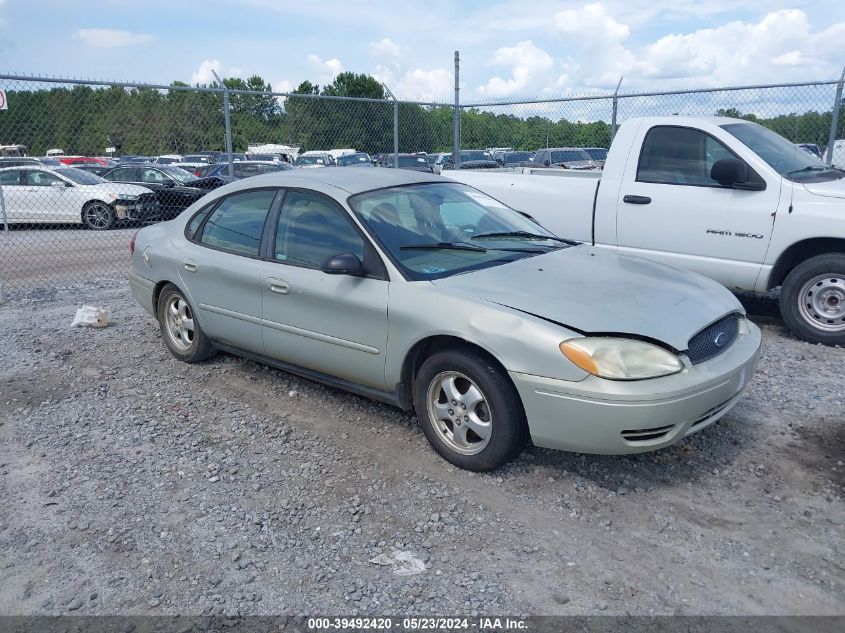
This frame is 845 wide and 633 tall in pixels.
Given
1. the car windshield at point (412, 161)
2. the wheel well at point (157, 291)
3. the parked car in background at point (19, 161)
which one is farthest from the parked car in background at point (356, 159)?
the wheel well at point (157, 291)

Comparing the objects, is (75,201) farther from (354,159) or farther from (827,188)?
(827,188)

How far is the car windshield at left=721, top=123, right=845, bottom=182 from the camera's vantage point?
6.18m

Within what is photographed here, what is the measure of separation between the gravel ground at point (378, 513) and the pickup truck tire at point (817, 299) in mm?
933

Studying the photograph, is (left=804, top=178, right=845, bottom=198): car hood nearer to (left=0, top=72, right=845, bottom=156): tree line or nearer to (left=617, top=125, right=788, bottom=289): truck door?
(left=617, top=125, right=788, bottom=289): truck door

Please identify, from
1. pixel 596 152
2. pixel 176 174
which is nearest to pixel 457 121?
pixel 596 152

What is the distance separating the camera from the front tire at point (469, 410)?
11.7 ft

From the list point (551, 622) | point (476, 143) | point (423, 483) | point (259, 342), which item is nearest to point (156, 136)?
point (476, 143)

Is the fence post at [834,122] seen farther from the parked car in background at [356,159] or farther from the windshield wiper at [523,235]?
the parked car in background at [356,159]

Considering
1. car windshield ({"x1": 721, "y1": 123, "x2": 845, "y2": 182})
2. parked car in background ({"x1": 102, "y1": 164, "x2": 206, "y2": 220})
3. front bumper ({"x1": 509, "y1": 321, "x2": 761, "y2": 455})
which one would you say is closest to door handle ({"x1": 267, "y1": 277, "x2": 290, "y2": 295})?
front bumper ({"x1": 509, "y1": 321, "x2": 761, "y2": 455})

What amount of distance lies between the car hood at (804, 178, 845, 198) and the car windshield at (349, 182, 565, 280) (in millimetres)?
2567

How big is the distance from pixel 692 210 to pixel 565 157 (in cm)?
846

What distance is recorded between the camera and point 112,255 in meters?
11.6

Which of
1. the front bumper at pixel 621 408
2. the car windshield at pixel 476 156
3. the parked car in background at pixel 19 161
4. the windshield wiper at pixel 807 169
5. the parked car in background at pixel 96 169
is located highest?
the windshield wiper at pixel 807 169

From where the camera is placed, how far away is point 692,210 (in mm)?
6348
